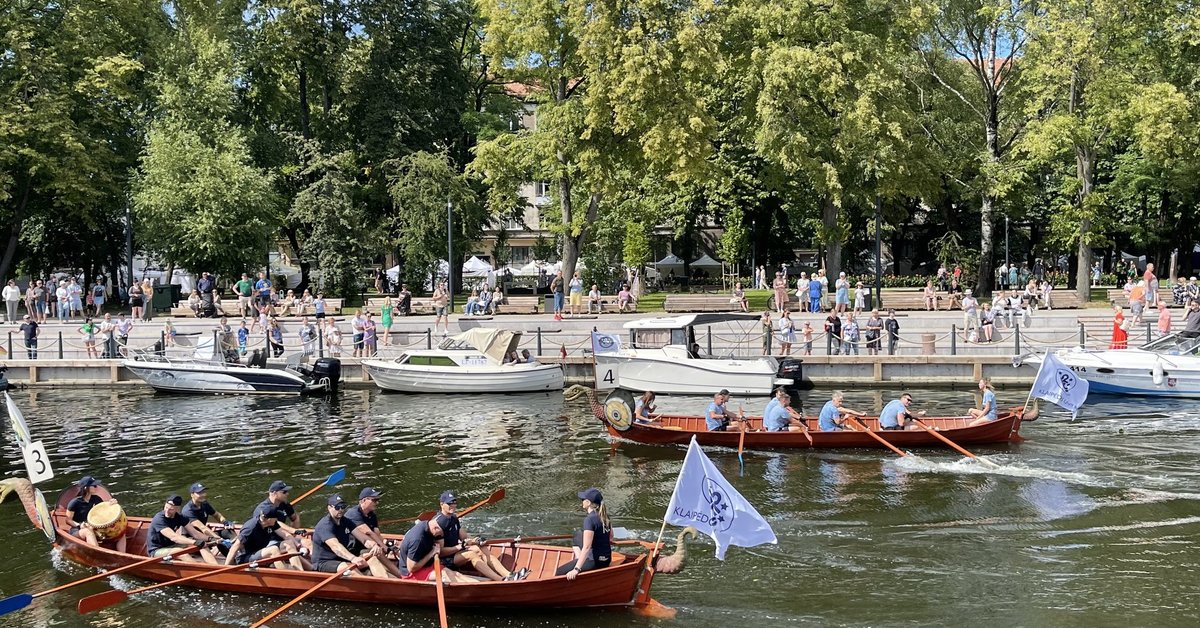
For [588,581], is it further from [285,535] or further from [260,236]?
[260,236]

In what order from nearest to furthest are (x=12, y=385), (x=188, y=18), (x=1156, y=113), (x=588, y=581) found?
(x=588, y=581) → (x=12, y=385) → (x=1156, y=113) → (x=188, y=18)

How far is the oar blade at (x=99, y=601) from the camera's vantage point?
1417 cm

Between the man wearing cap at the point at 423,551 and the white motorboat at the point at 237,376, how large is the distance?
20480 millimetres

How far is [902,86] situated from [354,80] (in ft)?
78.9

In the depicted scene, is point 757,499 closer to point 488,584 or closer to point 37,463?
point 488,584

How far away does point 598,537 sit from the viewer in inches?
570

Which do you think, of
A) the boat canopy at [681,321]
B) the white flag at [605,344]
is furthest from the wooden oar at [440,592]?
the boat canopy at [681,321]

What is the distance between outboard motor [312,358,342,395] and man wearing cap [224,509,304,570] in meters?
18.8

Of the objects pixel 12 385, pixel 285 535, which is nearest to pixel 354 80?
pixel 12 385

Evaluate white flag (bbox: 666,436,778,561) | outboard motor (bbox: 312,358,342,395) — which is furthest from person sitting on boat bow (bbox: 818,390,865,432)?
outboard motor (bbox: 312,358,342,395)

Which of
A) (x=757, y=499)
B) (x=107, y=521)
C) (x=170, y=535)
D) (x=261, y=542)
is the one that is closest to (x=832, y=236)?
(x=757, y=499)

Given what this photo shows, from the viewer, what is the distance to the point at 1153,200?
6247 centimetres

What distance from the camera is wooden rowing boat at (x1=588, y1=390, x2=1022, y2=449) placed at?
2416 centimetres

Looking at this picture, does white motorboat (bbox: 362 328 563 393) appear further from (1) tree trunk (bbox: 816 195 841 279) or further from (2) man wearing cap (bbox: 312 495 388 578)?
(1) tree trunk (bbox: 816 195 841 279)
